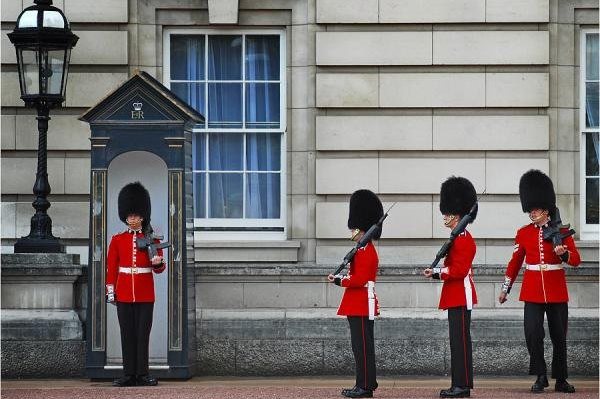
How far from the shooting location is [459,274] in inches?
485

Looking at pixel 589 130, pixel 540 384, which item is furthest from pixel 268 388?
pixel 589 130

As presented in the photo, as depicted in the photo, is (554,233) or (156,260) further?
(156,260)

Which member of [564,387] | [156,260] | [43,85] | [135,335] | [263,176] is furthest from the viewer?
[263,176]

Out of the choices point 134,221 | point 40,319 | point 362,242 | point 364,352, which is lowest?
point 364,352

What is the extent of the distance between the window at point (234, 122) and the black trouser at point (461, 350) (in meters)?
2.84

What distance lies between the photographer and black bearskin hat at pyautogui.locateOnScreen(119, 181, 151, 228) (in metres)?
13.3

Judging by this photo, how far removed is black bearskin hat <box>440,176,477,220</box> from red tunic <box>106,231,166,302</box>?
2.26 meters

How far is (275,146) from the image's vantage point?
587 inches

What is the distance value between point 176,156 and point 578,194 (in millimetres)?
3527

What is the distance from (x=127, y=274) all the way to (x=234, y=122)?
2210 millimetres

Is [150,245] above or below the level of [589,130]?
below

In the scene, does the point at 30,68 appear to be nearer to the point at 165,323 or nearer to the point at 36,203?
the point at 36,203

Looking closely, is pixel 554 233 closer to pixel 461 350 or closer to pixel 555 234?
pixel 555 234

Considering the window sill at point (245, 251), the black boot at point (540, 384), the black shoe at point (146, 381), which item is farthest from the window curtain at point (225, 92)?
the black boot at point (540, 384)
